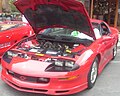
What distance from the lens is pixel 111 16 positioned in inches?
519

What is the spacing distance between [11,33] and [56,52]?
101 inches

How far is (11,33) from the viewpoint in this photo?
6992 millimetres

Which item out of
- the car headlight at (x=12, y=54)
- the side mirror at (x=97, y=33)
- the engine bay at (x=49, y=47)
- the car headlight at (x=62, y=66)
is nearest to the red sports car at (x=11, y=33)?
the engine bay at (x=49, y=47)

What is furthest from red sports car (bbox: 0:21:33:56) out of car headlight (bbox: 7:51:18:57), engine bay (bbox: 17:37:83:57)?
car headlight (bbox: 7:51:18:57)

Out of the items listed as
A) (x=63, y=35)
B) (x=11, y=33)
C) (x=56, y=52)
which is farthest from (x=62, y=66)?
(x=11, y=33)

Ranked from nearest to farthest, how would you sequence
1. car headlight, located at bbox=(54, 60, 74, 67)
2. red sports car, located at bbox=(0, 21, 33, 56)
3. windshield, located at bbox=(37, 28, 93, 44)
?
car headlight, located at bbox=(54, 60, 74, 67) < windshield, located at bbox=(37, 28, 93, 44) < red sports car, located at bbox=(0, 21, 33, 56)

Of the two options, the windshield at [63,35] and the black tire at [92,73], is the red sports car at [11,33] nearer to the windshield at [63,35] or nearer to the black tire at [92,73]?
the windshield at [63,35]

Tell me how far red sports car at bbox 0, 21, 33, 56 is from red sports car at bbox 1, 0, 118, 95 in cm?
111

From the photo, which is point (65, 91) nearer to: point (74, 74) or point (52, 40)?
point (74, 74)

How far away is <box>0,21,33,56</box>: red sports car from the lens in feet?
21.6

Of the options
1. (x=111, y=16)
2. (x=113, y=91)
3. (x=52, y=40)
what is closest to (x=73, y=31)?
(x=52, y=40)

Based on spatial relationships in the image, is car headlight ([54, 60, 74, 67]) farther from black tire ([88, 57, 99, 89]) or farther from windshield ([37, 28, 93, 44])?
windshield ([37, 28, 93, 44])

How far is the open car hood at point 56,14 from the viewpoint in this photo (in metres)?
4.71

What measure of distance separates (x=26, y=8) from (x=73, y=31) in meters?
1.19
